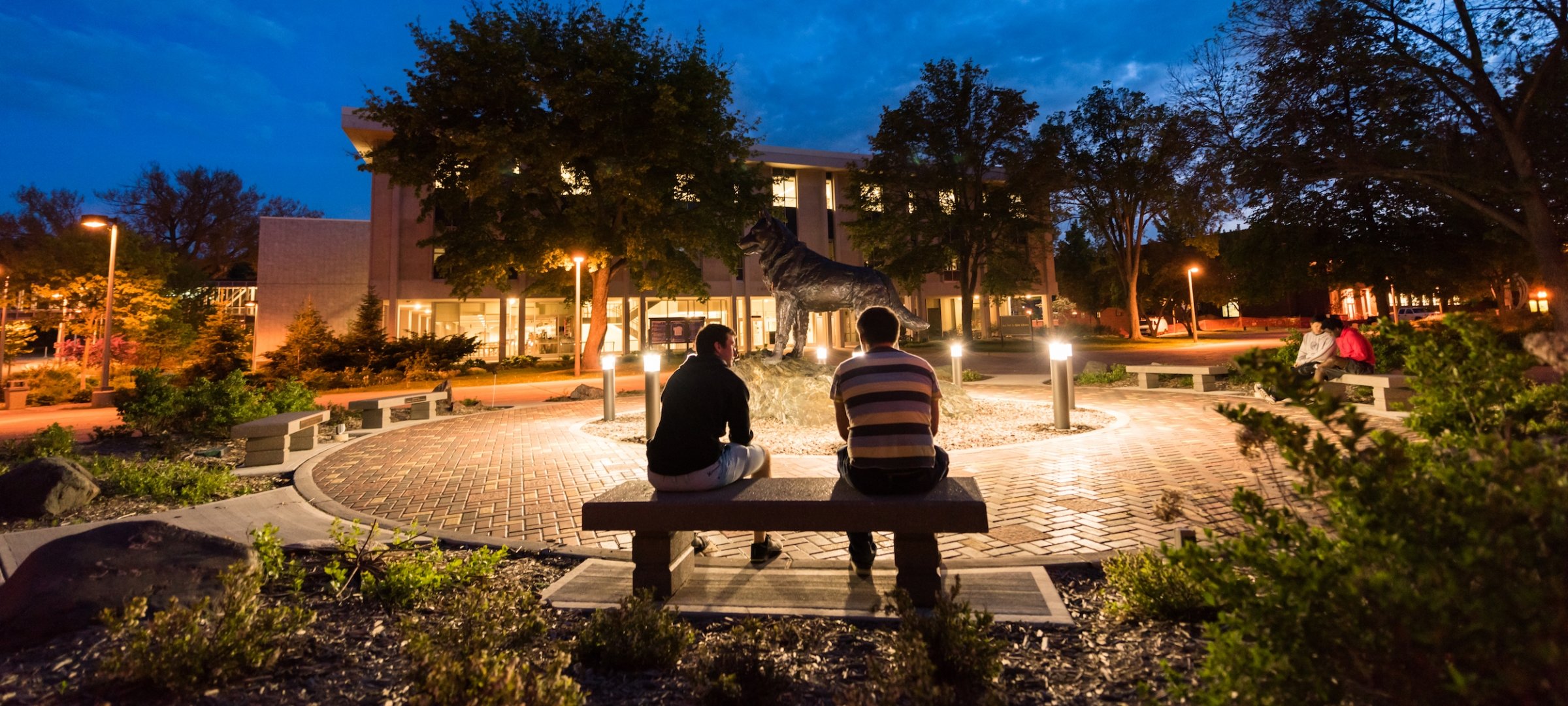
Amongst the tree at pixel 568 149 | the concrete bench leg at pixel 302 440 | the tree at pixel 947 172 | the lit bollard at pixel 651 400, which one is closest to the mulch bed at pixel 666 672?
the lit bollard at pixel 651 400

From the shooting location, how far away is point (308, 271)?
28.0m

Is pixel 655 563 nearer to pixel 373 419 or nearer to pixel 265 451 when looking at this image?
pixel 265 451

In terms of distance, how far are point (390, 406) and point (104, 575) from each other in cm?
903

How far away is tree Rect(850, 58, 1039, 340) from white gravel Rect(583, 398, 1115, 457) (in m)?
20.2

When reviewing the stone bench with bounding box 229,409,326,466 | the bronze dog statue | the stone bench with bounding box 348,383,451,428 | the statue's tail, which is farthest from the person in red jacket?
the stone bench with bounding box 348,383,451,428

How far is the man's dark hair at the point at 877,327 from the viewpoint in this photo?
11.8 ft

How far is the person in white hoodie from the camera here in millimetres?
9859

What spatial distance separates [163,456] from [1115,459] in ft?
35.8

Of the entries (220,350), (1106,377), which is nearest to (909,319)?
(1106,377)

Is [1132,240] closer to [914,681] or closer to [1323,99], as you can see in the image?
[1323,99]

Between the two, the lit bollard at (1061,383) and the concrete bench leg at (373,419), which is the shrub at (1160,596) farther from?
the concrete bench leg at (373,419)

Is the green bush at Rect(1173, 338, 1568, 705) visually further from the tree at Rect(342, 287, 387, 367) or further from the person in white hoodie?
the tree at Rect(342, 287, 387, 367)

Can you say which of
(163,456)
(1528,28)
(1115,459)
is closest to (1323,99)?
(1528,28)

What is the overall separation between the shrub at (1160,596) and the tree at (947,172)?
2755cm
